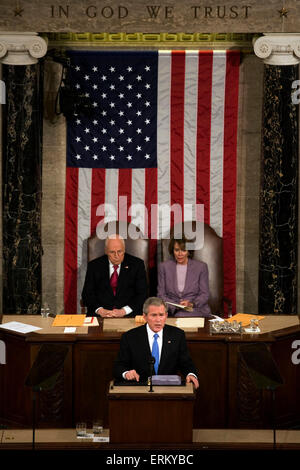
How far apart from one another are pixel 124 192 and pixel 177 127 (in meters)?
1.05

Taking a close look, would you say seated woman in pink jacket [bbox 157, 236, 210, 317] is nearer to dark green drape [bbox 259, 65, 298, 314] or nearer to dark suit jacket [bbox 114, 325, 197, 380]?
dark green drape [bbox 259, 65, 298, 314]

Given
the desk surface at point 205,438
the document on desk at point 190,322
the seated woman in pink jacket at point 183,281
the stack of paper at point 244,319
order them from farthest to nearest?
the seated woman in pink jacket at point 183,281 < the stack of paper at point 244,319 < the document on desk at point 190,322 < the desk surface at point 205,438

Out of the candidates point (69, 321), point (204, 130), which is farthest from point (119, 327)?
point (204, 130)

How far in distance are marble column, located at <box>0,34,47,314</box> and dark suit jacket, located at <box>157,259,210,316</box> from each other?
1.54 metres

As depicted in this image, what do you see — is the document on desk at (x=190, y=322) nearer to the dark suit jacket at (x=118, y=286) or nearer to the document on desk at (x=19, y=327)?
the dark suit jacket at (x=118, y=286)

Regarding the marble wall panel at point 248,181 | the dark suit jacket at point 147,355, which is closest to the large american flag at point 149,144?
the marble wall panel at point 248,181

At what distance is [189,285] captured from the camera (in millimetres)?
8609

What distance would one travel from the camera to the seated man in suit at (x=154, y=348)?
20.3ft

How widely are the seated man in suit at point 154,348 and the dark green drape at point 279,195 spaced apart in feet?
9.78

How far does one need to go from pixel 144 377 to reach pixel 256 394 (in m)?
1.26

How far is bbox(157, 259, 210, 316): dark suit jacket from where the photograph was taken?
8.53 meters

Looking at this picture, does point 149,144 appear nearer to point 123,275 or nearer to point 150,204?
point 150,204

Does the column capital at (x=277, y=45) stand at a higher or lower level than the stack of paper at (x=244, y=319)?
higher

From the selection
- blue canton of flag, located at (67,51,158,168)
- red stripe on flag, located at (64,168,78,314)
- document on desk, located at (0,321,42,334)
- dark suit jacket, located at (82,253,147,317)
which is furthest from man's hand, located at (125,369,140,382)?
blue canton of flag, located at (67,51,158,168)
